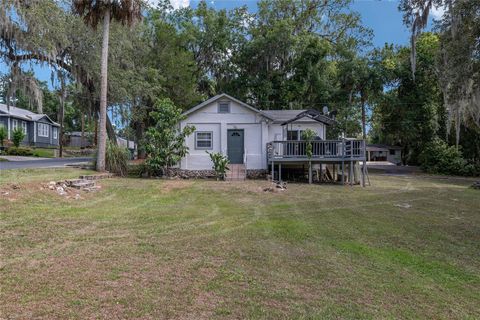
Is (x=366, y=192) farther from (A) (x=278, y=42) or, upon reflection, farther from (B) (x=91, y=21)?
(A) (x=278, y=42)

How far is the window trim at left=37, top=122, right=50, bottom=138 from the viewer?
4059 cm

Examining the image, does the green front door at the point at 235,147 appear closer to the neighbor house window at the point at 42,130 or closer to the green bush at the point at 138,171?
the green bush at the point at 138,171

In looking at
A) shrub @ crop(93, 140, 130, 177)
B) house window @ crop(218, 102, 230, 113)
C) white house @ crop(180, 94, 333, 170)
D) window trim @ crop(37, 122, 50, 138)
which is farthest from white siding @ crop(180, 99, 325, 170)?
window trim @ crop(37, 122, 50, 138)

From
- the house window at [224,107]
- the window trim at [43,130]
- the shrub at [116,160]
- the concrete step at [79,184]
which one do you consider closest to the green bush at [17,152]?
the window trim at [43,130]

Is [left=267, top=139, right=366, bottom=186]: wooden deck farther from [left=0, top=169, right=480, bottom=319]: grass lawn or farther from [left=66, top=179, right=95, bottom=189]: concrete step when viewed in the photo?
[left=66, top=179, right=95, bottom=189]: concrete step

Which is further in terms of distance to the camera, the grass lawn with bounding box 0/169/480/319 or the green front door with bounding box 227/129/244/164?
the green front door with bounding box 227/129/244/164

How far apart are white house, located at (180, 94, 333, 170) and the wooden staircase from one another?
476 millimetres

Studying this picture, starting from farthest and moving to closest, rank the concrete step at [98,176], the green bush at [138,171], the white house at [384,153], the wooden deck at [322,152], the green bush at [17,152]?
the white house at [384,153] < the green bush at [17,152] < the green bush at [138,171] < the wooden deck at [322,152] < the concrete step at [98,176]

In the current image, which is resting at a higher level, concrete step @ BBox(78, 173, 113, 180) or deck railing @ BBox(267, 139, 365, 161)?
deck railing @ BBox(267, 139, 365, 161)

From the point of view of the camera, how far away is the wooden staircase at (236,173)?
57.1 ft

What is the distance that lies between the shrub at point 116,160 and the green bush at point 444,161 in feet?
73.0

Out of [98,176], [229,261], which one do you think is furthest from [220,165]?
[229,261]

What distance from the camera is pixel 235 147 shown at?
18.9m

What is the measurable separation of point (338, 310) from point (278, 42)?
25.3m
